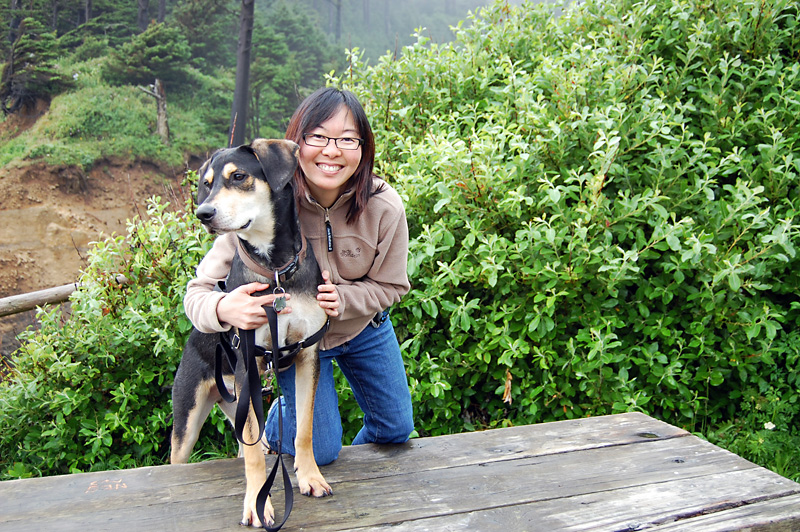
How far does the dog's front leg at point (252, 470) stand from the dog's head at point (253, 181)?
2.27 feet

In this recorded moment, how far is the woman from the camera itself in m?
2.31

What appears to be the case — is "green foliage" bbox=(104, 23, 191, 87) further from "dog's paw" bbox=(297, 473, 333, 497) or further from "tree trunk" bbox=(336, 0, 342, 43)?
"dog's paw" bbox=(297, 473, 333, 497)

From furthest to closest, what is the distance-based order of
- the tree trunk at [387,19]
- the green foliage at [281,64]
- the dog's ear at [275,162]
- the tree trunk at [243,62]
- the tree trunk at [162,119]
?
the tree trunk at [387,19]
the green foliage at [281,64]
the tree trunk at [162,119]
the tree trunk at [243,62]
the dog's ear at [275,162]

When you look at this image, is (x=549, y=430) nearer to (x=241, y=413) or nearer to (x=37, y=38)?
(x=241, y=413)

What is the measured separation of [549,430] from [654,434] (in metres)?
0.50

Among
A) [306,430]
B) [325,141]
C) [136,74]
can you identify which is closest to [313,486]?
[306,430]

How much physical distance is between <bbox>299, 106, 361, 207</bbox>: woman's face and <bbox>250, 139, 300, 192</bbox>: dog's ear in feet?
1.00

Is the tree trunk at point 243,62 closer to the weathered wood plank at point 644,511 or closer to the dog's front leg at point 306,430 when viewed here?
the dog's front leg at point 306,430

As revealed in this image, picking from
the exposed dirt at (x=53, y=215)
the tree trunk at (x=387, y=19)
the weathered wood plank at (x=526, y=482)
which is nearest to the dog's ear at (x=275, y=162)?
the weathered wood plank at (x=526, y=482)

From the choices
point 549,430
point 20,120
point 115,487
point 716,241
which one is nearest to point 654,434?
point 549,430

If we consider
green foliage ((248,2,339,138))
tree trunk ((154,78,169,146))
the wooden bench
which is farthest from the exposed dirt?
the wooden bench

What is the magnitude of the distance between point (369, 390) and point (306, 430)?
0.71 meters

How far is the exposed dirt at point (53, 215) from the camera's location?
1299 cm

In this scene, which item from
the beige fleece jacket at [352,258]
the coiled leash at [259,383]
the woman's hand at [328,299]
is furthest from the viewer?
the beige fleece jacket at [352,258]
